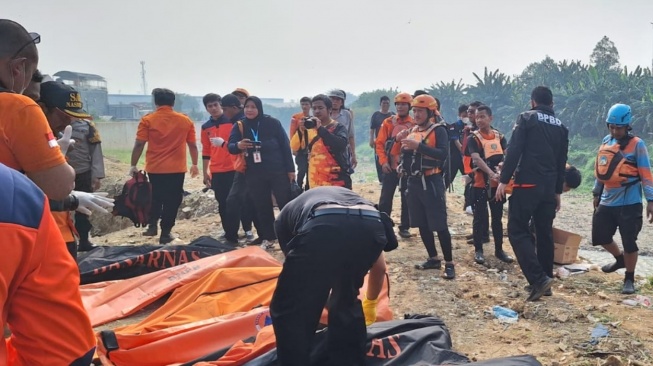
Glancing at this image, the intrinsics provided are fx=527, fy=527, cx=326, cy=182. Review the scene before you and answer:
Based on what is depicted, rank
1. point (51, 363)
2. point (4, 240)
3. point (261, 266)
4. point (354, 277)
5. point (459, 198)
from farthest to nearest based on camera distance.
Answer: point (459, 198), point (261, 266), point (354, 277), point (51, 363), point (4, 240)

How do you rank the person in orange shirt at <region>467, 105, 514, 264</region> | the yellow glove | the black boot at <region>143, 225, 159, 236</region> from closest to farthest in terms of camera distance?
the yellow glove → the person in orange shirt at <region>467, 105, 514, 264</region> → the black boot at <region>143, 225, 159, 236</region>

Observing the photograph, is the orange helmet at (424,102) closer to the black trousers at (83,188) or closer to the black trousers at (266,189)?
the black trousers at (266,189)

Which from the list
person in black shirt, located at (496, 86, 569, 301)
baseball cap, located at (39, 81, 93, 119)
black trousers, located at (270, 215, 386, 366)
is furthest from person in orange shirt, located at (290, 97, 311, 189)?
black trousers, located at (270, 215, 386, 366)

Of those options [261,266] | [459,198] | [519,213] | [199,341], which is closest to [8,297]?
[199,341]

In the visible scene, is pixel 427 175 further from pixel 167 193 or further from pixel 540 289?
pixel 167 193

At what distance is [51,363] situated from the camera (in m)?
1.22

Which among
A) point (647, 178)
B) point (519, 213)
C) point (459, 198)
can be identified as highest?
point (647, 178)

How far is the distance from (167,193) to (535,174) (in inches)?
169

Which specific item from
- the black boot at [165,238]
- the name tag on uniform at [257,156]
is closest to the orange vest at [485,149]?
the name tag on uniform at [257,156]

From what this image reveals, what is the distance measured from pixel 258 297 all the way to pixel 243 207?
2749 millimetres

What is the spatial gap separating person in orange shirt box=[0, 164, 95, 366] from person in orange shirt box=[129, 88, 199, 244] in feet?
17.1

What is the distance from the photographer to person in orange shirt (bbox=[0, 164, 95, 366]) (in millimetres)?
1104

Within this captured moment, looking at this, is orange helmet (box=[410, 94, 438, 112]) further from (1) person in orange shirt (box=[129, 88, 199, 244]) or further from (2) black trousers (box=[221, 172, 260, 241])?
(1) person in orange shirt (box=[129, 88, 199, 244])

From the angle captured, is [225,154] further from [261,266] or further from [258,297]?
[258,297]
